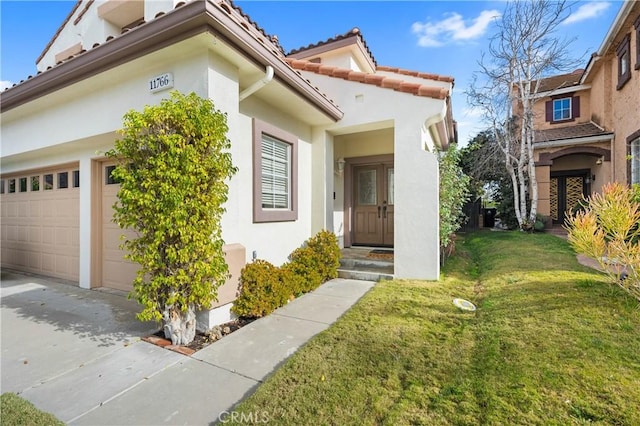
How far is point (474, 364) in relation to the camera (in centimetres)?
308

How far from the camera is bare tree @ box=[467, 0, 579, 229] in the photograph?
42.7ft

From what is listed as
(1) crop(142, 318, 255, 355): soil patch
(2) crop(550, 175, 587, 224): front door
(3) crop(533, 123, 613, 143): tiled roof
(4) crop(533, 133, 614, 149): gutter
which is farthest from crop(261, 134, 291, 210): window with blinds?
(2) crop(550, 175, 587, 224): front door

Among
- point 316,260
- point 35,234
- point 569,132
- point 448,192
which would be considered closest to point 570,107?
point 569,132

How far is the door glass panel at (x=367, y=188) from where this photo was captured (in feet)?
31.0

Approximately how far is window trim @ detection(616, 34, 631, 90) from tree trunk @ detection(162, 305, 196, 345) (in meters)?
15.9

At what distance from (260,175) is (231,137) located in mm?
1082

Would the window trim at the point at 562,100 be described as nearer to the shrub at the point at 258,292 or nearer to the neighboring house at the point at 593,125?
the neighboring house at the point at 593,125

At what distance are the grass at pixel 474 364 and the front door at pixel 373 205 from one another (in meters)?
4.18

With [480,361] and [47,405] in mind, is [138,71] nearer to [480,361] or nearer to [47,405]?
[47,405]

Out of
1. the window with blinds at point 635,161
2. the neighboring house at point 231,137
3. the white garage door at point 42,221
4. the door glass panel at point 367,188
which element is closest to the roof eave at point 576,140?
the window with blinds at point 635,161

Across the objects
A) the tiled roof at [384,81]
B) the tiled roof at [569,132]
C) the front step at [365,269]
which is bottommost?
the front step at [365,269]

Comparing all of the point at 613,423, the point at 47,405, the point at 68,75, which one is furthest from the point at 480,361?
the point at 68,75

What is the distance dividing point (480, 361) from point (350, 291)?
120 inches

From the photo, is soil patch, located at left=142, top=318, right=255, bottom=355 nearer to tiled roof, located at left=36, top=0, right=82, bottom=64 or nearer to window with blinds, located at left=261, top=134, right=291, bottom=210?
window with blinds, located at left=261, top=134, right=291, bottom=210
